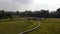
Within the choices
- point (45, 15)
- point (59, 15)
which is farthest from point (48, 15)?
point (59, 15)

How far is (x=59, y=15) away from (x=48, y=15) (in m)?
9.87

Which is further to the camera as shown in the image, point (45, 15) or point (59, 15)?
point (45, 15)

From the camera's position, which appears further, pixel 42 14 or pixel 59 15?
pixel 42 14

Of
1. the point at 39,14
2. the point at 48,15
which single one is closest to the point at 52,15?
the point at 48,15

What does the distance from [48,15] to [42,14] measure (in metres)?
5.72

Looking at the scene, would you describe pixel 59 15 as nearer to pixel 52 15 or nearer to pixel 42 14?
pixel 52 15

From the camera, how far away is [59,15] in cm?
10212

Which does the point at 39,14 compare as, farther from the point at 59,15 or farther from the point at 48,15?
the point at 59,15

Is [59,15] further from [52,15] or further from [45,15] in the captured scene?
[45,15]

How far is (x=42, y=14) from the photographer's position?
4439 inches

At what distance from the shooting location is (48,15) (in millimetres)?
109062

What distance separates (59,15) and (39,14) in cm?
1718

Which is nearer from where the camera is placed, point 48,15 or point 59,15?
point 59,15

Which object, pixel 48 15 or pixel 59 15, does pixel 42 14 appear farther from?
pixel 59 15
